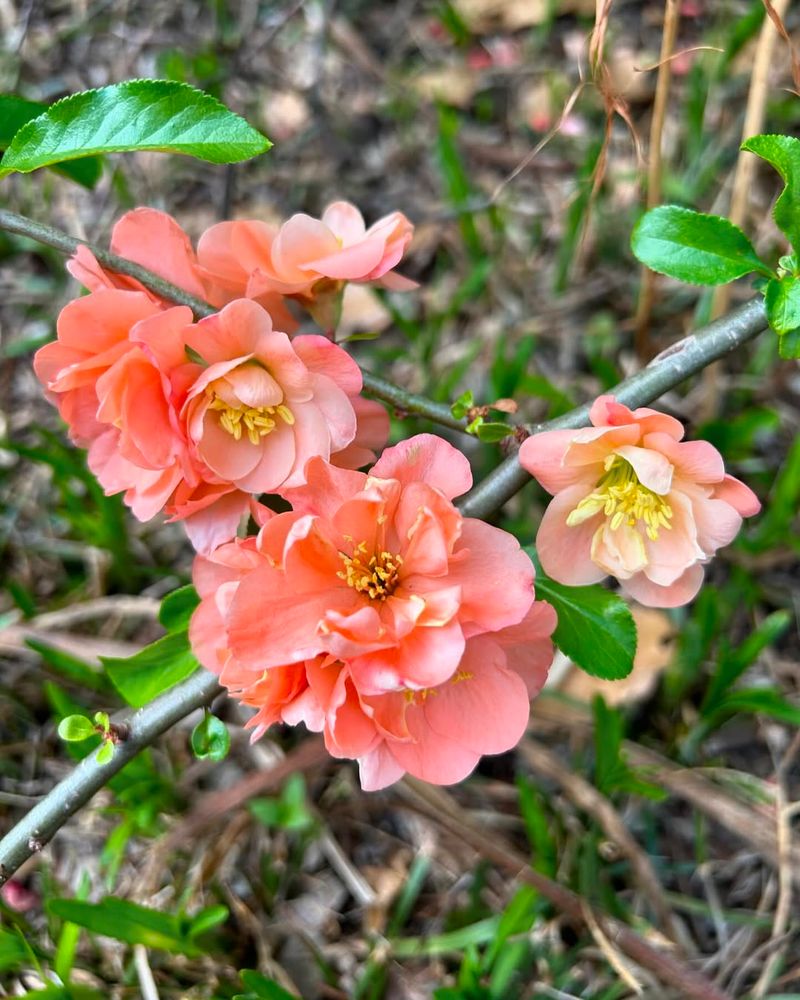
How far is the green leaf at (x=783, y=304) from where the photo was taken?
3.08 feet

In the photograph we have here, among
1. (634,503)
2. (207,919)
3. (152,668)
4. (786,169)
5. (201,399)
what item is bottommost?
(207,919)

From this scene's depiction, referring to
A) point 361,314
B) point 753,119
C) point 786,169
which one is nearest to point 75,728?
point 786,169

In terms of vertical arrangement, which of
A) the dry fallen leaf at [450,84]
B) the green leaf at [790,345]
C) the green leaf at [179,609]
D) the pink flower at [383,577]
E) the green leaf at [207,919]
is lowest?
the green leaf at [207,919]

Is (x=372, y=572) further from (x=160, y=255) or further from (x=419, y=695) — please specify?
(x=160, y=255)

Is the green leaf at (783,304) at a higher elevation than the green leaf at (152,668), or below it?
higher

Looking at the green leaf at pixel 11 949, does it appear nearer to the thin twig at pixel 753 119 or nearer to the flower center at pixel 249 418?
the flower center at pixel 249 418

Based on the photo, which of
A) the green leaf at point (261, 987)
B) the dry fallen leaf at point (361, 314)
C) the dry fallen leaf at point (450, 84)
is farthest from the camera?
the dry fallen leaf at point (450, 84)

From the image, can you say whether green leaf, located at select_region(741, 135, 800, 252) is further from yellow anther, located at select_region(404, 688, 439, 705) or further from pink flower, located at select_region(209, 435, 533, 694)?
yellow anther, located at select_region(404, 688, 439, 705)

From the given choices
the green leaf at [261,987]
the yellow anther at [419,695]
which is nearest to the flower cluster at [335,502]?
the yellow anther at [419,695]

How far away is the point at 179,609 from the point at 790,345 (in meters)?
0.79

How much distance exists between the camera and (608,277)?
226cm

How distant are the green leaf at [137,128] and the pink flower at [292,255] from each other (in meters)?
0.09

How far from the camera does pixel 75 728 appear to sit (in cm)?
100

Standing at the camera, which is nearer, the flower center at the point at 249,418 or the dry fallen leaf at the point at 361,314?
the flower center at the point at 249,418
